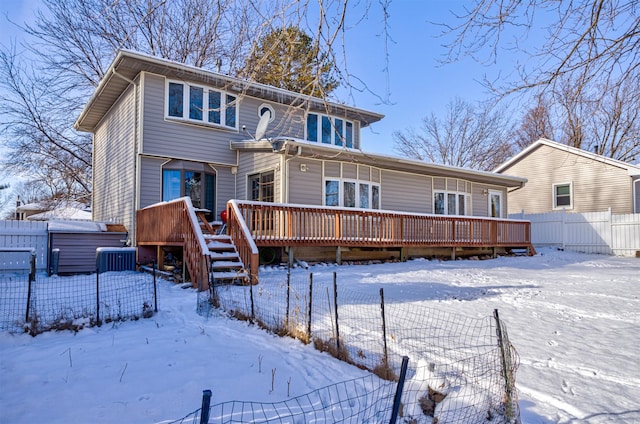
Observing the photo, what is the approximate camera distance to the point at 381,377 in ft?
11.6

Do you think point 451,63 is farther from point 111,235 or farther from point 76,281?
point 111,235

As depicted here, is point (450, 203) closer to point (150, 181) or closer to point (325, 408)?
point (150, 181)

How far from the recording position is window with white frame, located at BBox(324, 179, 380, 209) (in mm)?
12602

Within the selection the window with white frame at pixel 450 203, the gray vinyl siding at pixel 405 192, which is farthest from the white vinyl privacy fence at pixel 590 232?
the gray vinyl siding at pixel 405 192

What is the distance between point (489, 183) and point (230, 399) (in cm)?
1585

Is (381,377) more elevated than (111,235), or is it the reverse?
(111,235)

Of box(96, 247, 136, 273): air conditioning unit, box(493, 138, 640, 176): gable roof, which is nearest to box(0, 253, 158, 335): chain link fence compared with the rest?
box(96, 247, 136, 273): air conditioning unit

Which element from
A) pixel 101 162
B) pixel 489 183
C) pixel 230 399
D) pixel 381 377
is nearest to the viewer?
pixel 230 399

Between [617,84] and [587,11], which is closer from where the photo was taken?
[587,11]

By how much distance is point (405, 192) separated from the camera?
1454 centimetres

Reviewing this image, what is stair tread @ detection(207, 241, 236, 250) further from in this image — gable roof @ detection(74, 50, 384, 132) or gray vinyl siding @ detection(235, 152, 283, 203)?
gable roof @ detection(74, 50, 384, 132)

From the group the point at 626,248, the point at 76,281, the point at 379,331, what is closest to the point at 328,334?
the point at 379,331

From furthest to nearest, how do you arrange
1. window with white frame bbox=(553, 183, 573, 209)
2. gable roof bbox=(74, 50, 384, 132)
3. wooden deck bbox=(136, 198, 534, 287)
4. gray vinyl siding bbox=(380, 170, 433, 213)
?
window with white frame bbox=(553, 183, 573, 209) < gray vinyl siding bbox=(380, 170, 433, 213) < gable roof bbox=(74, 50, 384, 132) < wooden deck bbox=(136, 198, 534, 287)

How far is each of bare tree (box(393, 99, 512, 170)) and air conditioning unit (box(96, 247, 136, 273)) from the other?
23.7m
